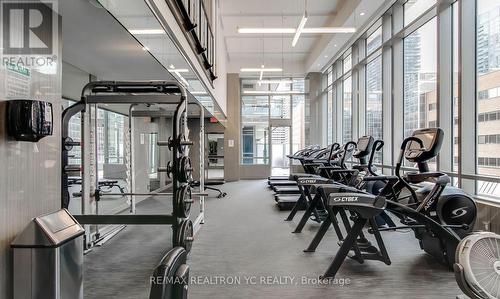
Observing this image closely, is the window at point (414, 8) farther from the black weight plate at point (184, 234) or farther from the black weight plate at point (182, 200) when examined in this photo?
the black weight plate at point (184, 234)

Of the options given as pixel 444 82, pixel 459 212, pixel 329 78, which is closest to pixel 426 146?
pixel 459 212

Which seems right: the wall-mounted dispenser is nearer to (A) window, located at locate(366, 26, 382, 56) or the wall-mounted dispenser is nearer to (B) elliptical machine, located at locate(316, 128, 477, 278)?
(B) elliptical machine, located at locate(316, 128, 477, 278)

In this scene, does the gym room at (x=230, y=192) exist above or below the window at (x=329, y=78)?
below

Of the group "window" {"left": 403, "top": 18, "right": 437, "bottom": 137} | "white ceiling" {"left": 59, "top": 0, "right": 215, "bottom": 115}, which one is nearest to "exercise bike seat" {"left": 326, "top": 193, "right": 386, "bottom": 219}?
"white ceiling" {"left": 59, "top": 0, "right": 215, "bottom": 115}

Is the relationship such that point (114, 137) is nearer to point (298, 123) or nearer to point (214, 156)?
point (214, 156)

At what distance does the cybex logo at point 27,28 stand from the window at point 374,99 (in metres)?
7.58

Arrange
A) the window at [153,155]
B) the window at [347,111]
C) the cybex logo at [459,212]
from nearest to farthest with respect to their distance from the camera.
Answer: the cybex logo at [459,212] → the window at [153,155] → the window at [347,111]

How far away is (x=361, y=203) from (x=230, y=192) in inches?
277

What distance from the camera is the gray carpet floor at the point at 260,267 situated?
3.04 metres

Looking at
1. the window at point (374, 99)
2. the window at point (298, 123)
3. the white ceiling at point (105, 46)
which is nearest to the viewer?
the white ceiling at point (105, 46)

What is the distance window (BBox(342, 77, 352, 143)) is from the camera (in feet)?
34.5

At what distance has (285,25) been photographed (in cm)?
1054

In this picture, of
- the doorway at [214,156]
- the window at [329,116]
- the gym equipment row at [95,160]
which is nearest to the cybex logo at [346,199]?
the gym equipment row at [95,160]

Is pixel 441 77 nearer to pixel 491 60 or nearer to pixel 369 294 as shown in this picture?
pixel 491 60
